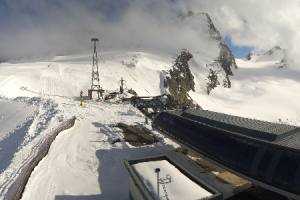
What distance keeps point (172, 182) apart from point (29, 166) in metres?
9.93

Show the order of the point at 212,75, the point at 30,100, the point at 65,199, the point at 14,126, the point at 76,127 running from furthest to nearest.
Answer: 1. the point at 212,75
2. the point at 30,100
3. the point at 14,126
4. the point at 76,127
5. the point at 65,199

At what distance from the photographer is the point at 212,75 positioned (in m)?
176

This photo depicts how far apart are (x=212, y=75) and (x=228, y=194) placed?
525 feet

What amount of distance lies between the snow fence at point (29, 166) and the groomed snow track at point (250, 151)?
28.8 feet

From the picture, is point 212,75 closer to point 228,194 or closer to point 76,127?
point 76,127

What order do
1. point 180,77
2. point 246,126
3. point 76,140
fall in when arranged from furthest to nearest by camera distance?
point 180,77
point 76,140
point 246,126

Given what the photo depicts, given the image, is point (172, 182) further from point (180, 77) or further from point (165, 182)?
point (180, 77)

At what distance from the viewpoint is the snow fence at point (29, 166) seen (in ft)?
64.2

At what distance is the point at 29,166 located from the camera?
22.8 metres

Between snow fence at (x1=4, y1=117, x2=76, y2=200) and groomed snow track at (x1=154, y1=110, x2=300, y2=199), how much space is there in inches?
346

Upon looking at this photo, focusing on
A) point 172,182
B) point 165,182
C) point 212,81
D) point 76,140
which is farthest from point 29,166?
point 212,81

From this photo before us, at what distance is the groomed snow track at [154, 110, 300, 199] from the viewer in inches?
691

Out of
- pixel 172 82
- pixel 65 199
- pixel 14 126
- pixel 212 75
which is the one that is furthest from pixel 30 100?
pixel 212 75

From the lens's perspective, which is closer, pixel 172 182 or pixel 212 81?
pixel 172 182
